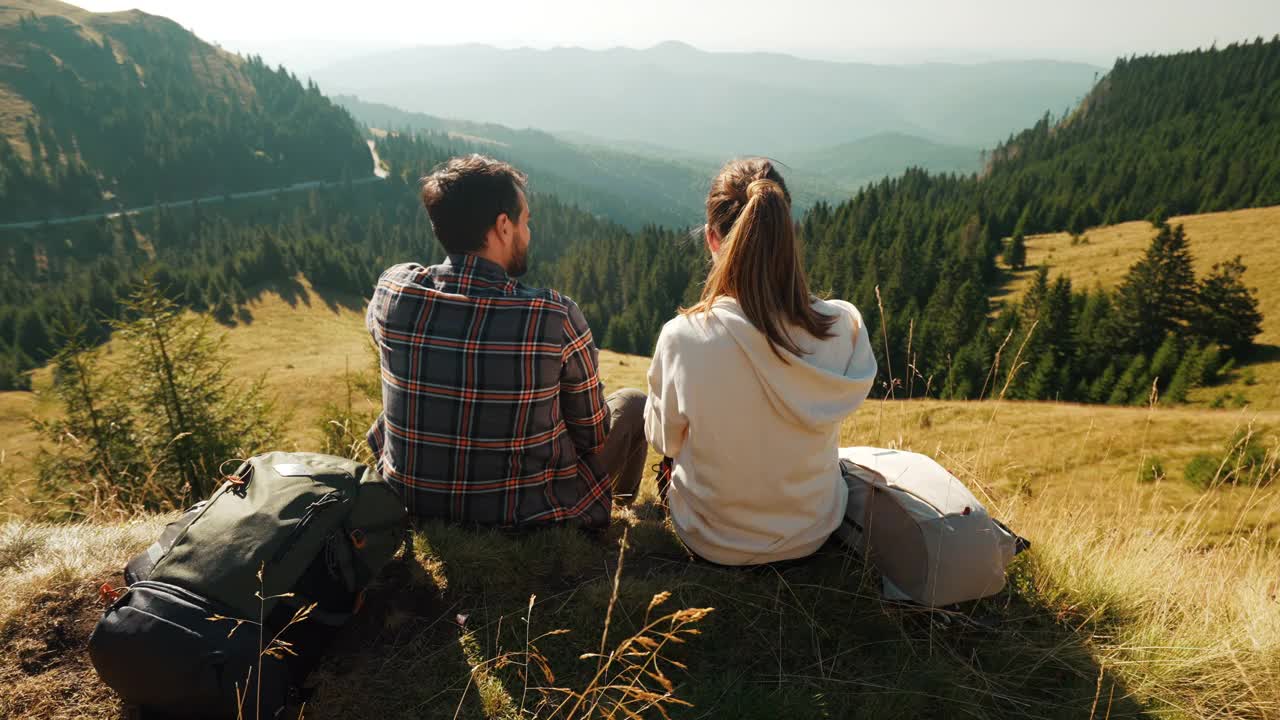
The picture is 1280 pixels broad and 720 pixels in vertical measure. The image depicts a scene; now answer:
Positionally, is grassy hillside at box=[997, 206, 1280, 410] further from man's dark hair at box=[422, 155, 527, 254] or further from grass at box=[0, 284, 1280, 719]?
man's dark hair at box=[422, 155, 527, 254]

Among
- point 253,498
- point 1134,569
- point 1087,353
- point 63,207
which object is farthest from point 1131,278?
point 63,207

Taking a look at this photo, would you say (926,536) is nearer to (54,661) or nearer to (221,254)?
(54,661)

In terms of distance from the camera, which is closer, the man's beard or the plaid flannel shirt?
the plaid flannel shirt

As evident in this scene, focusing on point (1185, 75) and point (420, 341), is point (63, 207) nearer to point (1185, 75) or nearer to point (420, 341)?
point (420, 341)

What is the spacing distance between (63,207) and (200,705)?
150 meters

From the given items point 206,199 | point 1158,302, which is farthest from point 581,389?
point 206,199

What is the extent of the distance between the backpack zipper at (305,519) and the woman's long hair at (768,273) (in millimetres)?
1951

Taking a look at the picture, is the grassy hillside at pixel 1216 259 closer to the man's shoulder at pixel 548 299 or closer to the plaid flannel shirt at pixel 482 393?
the plaid flannel shirt at pixel 482 393

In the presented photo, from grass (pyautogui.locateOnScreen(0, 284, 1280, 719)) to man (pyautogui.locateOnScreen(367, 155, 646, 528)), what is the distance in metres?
0.28

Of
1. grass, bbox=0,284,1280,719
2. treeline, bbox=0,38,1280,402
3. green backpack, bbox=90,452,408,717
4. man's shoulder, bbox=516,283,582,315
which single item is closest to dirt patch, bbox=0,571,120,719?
grass, bbox=0,284,1280,719

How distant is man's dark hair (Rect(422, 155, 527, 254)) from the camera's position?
3.24 metres

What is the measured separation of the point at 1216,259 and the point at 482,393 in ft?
259

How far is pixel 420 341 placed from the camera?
10.2ft

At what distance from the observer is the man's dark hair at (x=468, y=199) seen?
324cm
